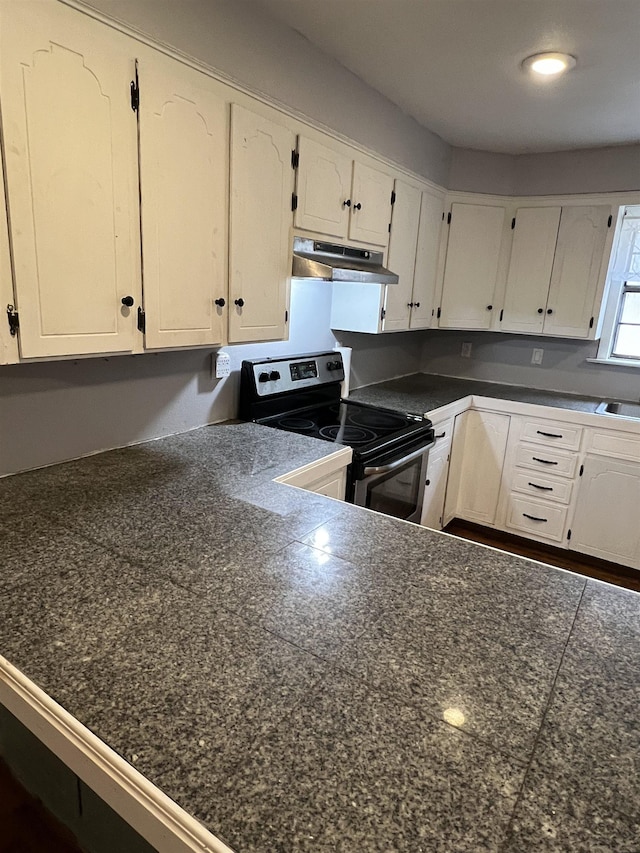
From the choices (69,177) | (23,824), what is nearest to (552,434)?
(69,177)

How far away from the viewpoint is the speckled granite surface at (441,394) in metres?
3.07

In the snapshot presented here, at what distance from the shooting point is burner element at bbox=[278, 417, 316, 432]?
7.69 feet

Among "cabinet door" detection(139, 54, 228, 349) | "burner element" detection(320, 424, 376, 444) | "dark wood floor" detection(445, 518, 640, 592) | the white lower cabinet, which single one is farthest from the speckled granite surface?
"cabinet door" detection(139, 54, 228, 349)

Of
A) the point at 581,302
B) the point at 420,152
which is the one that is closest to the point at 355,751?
the point at 420,152

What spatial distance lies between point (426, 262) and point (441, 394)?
2.73 ft

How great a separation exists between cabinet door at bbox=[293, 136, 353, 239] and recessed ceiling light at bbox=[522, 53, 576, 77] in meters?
0.80

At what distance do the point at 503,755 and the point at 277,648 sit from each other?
0.38 m

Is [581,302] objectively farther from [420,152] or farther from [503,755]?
[503,755]

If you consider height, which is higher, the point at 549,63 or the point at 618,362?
the point at 549,63

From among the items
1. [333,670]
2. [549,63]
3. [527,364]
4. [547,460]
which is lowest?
[547,460]

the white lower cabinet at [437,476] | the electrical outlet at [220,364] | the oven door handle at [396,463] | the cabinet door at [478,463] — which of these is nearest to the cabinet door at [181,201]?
the electrical outlet at [220,364]

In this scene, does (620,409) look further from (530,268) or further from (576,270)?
(530,268)

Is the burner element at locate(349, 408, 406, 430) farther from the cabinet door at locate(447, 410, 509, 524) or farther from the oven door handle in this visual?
the cabinet door at locate(447, 410, 509, 524)

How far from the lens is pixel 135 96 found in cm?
142
